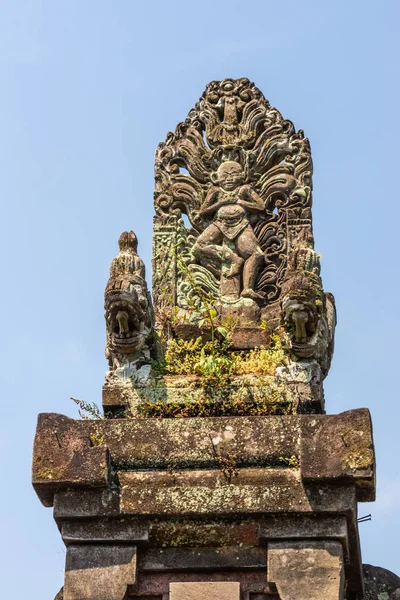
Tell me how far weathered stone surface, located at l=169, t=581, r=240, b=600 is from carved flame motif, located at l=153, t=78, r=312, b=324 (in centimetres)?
470

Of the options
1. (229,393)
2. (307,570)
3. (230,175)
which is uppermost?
(230,175)

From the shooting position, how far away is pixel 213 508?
1767cm

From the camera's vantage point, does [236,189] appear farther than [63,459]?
Yes

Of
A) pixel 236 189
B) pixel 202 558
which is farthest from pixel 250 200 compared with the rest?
pixel 202 558

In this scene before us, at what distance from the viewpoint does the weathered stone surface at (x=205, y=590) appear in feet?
57.2

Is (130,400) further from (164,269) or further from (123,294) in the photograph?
(164,269)

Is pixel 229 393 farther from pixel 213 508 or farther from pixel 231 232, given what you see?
pixel 231 232

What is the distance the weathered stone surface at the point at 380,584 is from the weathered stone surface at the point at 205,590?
2115 mm

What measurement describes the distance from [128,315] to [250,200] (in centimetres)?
331

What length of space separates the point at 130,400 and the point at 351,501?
3.00 metres

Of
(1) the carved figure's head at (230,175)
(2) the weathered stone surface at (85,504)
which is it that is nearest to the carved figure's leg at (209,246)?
(1) the carved figure's head at (230,175)

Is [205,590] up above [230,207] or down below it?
below

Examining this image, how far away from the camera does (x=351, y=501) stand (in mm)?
17469

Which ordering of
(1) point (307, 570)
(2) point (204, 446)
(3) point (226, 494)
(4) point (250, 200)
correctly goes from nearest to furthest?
(1) point (307, 570) → (3) point (226, 494) → (2) point (204, 446) → (4) point (250, 200)
